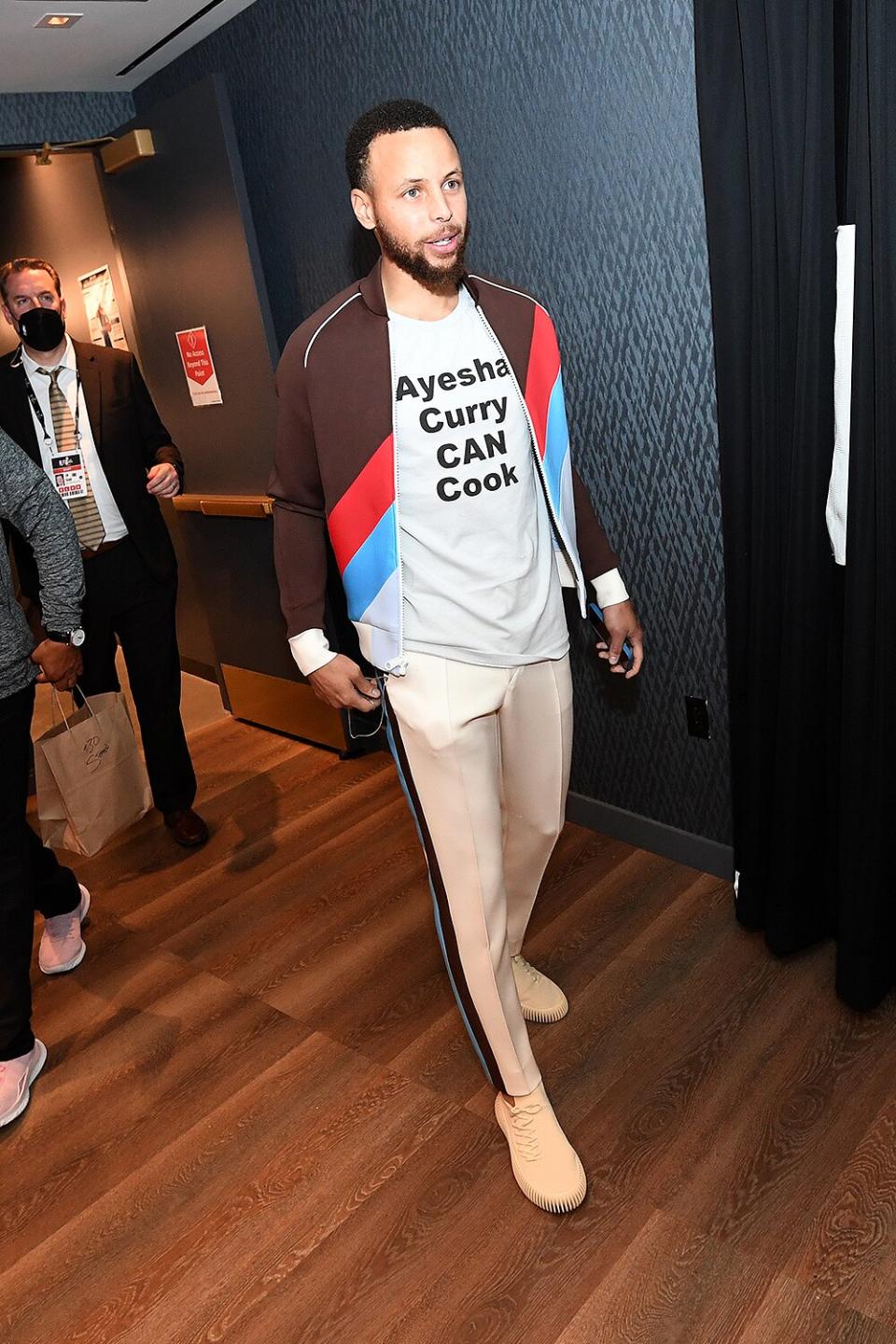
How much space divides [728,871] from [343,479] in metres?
1.48

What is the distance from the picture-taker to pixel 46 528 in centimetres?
204

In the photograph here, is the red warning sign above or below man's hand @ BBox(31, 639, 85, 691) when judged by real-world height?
above

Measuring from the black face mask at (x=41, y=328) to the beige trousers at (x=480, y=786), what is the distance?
162 centimetres

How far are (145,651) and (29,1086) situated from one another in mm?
1211

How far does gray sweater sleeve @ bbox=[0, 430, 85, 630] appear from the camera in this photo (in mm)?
1979

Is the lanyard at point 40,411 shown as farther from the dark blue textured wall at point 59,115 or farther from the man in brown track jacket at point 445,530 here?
the man in brown track jacket at point 445,530

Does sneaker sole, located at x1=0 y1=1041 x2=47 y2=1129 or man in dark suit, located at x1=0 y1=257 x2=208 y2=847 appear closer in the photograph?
sneaker sole, located at x1=0 y1=1041 x2=47 y2=1129

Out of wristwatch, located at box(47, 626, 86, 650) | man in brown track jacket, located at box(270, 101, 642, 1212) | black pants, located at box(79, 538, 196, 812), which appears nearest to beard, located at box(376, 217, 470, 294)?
man in brown track jacket, located at box(270, 101, 642, 1212)

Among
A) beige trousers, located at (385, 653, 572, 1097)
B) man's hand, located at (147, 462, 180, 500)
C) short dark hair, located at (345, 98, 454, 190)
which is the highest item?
short dark hair, located at (345, 98, 454, 190)

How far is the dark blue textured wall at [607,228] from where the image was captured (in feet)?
6.88

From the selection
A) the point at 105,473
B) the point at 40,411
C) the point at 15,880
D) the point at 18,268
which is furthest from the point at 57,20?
the point at 15,880

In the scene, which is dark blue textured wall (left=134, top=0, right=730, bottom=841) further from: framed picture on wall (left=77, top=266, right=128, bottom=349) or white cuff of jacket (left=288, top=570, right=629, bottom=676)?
framed picture on wall (left=77, top=266, right=128, bottom=349)

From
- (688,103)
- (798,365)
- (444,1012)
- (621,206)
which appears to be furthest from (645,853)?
(688,103)

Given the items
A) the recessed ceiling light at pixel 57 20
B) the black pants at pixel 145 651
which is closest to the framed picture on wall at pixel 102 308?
the recessed ceiling light at pixel 57 20
